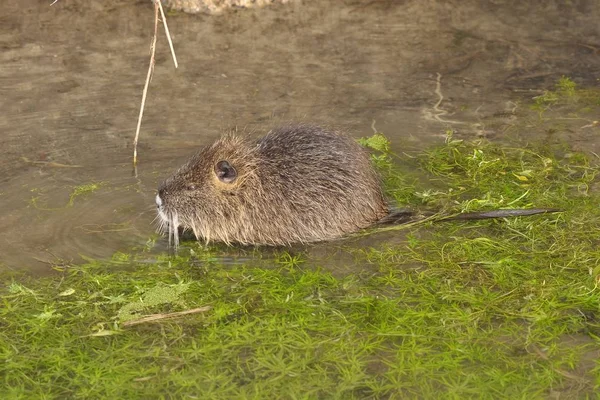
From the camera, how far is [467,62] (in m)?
7.54

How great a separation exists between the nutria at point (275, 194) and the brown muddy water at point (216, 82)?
0.92 ft

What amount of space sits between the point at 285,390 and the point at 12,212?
2241 millimetres

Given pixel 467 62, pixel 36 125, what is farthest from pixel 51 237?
pixel 467 62

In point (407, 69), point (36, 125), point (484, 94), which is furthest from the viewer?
point (407, 69)

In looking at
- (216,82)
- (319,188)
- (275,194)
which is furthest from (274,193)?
(216,82)

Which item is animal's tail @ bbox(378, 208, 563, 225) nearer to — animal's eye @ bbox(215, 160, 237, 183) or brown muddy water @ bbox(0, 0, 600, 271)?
animal's eye @ bbox(215, 160, 237, 183)

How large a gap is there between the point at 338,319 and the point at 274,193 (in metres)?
0.99

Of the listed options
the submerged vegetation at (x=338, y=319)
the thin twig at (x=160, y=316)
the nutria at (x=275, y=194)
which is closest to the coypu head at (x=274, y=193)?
the nutria at (x=275, y=194)

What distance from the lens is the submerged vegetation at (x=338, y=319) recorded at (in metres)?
3.90

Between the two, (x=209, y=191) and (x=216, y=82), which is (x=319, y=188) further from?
(x=216, y=82)

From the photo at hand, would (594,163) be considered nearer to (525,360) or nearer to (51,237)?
(525,360)

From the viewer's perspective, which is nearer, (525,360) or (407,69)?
(525,360)

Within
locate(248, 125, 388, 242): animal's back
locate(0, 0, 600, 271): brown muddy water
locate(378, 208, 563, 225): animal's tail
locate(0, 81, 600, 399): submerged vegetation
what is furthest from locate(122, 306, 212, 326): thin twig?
locate(378, 208, 563, 225): animal's tail

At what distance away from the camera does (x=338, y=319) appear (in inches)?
171
